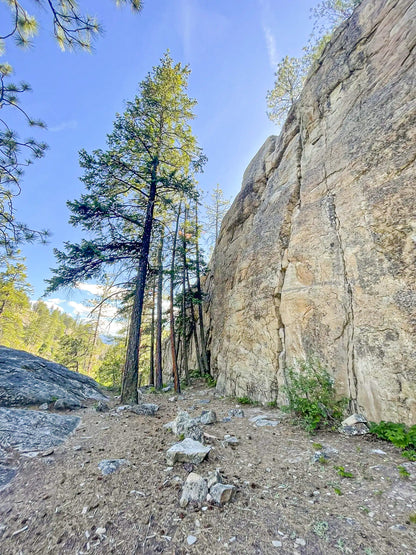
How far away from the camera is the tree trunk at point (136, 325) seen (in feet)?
25.2

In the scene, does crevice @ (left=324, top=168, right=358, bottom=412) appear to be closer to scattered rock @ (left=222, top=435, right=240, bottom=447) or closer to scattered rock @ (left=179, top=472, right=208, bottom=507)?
scattered rock @ (left=222, top=435, right=240, bottom=447)

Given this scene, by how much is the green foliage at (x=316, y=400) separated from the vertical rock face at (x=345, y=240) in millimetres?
316

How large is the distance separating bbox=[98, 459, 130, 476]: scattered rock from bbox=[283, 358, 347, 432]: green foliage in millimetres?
3571

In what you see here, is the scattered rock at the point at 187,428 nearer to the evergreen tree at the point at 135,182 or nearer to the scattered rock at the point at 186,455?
the scattered rock at the point at 186,455

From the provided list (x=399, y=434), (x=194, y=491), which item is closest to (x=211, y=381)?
(x=399, y=434)

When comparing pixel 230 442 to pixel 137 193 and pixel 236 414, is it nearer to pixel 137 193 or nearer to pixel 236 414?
pixel 236 414

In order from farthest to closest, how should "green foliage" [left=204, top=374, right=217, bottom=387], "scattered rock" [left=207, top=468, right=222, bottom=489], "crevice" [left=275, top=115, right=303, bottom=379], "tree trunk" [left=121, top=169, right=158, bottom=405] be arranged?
"green foliage" [left=204, top=374, right=217, bottom=387]
"tree trunk" [left=121, top=169, right=158, bottom=405]
"crevice" [left=275, top=115, right=303, bottom=379]
"scattered rock" [left=207, top=468, right=222, bottom=489]

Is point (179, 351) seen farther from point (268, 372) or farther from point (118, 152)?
point (118, 152)

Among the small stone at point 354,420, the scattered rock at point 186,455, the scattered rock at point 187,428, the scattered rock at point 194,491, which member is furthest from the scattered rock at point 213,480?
the small stone at point 354,420

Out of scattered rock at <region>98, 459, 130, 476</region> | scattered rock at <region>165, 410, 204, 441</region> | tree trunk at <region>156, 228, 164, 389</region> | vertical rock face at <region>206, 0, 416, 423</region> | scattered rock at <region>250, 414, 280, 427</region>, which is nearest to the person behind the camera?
scattered rock at <region>98, 459, 130, 476</region>

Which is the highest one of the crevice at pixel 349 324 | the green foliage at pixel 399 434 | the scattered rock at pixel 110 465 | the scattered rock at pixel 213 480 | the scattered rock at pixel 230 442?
the crevice at pixel 349 324

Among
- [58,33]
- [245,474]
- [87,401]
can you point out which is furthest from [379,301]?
[87,401]

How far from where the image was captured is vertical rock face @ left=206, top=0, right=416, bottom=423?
182 inches

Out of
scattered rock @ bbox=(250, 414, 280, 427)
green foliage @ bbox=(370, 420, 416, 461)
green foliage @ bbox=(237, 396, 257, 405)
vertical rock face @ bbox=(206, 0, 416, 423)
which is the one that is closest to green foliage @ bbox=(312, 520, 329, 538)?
green foliage @ bbox=(370, 420, 416, 461)
